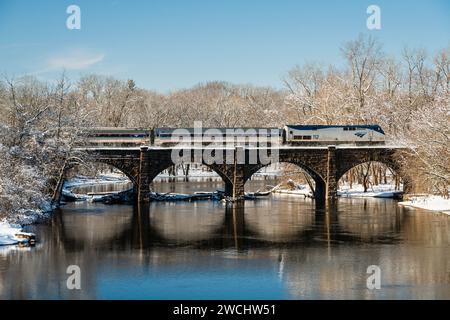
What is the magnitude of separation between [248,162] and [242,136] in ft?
12.3

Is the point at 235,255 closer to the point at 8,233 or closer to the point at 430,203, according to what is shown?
the point at 8,233

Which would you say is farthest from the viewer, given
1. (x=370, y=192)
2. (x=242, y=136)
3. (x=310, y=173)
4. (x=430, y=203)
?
(x=370, y=192)

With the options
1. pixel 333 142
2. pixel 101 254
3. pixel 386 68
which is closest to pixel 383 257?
pixel 101 254

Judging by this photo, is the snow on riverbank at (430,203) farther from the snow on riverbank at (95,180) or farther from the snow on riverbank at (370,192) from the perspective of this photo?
the snow on riverbank at (95,180)

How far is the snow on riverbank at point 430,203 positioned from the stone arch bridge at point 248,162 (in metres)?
3.85

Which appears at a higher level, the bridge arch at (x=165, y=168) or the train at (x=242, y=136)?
the train at (x=242, y=136)

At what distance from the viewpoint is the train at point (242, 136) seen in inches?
2229

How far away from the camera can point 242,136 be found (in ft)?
188

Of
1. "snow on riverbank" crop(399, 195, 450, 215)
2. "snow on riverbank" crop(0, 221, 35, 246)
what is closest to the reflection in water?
"snow on riverbank" crop(0, 221, 35, 246)

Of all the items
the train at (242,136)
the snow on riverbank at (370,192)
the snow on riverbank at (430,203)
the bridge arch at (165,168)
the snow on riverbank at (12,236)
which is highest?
the train at (242,136)


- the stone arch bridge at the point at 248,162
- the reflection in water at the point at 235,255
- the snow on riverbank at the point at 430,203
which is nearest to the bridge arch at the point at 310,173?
the stone arch bridge at the point at 248,162

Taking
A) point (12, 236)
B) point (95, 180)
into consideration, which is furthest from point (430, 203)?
point (95, 180)
